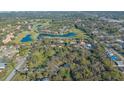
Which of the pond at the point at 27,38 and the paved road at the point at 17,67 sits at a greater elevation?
the pond at the point at 27,38

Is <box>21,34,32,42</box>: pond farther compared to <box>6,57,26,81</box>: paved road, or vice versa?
<box>21,34,32,42</box>: pond

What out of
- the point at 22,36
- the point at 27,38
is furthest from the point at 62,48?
the point at 22,36

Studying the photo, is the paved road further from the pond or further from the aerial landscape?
the pond

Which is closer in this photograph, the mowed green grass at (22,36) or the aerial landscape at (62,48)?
the aerial landscape at (62,48)

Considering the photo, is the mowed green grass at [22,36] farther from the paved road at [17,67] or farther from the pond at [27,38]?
the paved road at [17,67]

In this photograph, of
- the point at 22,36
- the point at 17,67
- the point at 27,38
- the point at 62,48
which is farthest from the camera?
the point at 22,36

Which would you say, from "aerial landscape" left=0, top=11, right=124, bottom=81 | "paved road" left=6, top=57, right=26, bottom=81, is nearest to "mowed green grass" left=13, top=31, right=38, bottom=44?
"aerial landscape" left=0, top=11, right=124, bottom=81

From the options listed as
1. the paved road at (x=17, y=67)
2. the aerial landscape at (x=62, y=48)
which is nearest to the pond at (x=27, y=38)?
the aerial landscape at (x=62, y=48)

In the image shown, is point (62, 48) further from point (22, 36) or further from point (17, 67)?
point (22, 36)

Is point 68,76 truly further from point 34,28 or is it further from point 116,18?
point 116,18

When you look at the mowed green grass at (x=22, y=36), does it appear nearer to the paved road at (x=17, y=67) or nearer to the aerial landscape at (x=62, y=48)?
the aerial landscape at (x=62, y=48)
